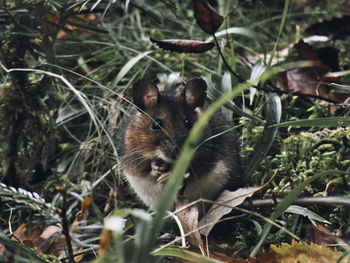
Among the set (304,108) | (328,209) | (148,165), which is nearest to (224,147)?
(148,165)

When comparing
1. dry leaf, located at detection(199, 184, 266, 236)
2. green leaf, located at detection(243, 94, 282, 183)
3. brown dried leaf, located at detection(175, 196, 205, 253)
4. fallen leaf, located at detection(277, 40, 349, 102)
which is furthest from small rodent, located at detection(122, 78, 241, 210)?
fallen leaf, located at detection(277, 40, 349, 102)

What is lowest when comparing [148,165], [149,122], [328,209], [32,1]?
[328,209]

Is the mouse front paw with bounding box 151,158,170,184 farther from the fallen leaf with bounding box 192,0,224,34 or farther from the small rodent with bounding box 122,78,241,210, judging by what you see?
the fallen leaf with bounding box 192,0,224,34

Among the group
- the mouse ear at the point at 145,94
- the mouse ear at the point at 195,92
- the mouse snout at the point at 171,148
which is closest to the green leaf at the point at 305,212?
the mouse snout at the point at 171,148

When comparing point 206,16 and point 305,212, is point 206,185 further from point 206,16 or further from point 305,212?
point 206,16

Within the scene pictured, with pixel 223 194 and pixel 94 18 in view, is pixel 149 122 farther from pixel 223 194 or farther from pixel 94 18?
pixel 94 18

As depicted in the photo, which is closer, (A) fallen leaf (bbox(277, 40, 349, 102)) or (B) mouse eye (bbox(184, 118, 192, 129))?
(B) mouse eye (bbox(184, 118, 192, 129))

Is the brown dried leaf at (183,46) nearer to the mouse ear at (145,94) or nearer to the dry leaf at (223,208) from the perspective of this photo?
the mouse ear at (145,94)
